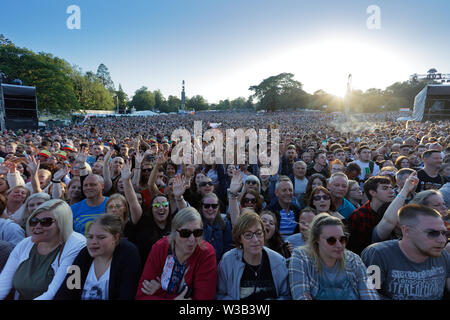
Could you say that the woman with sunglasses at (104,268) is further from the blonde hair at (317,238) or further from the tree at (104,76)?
the tree at (104,76)

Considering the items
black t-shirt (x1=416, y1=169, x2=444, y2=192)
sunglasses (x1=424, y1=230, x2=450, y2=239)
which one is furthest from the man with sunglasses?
black t-shirt (x1=416, y1=169, x2=444, y2=192)

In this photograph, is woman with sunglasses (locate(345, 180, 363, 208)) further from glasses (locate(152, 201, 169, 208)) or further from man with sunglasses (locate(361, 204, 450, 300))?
glasses (locate(152, 201, 169, 208))

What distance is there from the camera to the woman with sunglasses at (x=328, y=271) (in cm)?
186

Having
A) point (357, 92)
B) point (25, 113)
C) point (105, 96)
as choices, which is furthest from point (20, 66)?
point (357, 92)

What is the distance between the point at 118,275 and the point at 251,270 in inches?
44.5

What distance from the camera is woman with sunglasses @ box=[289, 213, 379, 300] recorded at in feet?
6.10

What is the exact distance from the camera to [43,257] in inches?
86.0

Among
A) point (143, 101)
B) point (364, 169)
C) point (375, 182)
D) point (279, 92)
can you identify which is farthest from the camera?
point (143, 101)

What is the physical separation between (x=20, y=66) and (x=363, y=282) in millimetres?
38616

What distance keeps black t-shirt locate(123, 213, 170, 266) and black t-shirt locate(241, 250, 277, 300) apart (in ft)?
4.02

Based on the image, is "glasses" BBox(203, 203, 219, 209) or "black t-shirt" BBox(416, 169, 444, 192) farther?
"black t-shirt" BBox(416, 169, 444, 192)

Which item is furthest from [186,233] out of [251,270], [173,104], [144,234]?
[173,104]

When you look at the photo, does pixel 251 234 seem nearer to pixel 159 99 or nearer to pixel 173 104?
pixel 173 104
